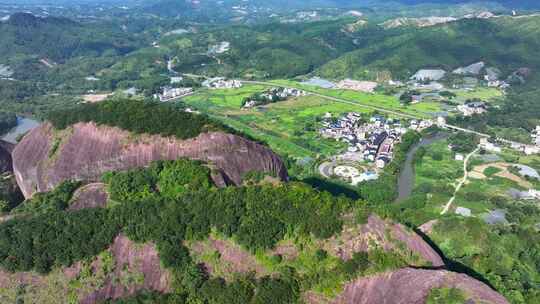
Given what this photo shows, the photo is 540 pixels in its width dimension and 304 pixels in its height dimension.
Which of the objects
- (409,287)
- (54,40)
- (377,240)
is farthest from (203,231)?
(54,40)

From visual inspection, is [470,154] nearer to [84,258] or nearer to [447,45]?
[84,258]

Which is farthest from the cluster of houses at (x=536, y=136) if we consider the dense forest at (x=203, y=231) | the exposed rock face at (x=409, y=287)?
the exposed rock face at (x=409, y=287)

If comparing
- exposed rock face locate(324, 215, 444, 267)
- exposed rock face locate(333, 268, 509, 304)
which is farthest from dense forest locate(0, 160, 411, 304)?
exposed rock face locate(333, 268, 509, 304)

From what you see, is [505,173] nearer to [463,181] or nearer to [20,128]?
[463,181]

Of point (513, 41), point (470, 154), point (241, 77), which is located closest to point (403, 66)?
point (513, 41)

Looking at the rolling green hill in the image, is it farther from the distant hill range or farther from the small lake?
the distant hill range

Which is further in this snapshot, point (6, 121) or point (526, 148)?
point (6, 121)

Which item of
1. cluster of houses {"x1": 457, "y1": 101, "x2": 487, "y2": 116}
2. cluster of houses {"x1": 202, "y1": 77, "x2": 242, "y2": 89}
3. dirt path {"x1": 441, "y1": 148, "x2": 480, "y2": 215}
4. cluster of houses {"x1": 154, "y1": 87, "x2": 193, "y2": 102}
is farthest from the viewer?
cluster of houses {"x1": 202, "y1": 77, "x2": 242, "y2": 89}
